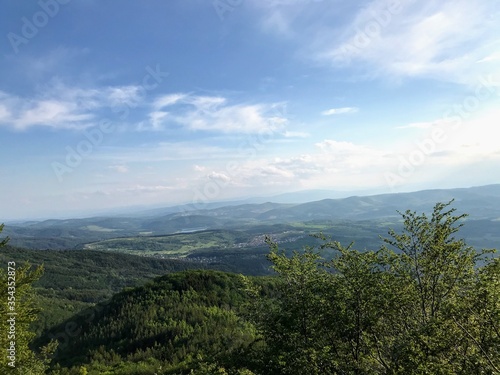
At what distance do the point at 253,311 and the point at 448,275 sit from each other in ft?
36.7

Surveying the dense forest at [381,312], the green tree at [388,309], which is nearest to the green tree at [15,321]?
the dense forest at [381,312]

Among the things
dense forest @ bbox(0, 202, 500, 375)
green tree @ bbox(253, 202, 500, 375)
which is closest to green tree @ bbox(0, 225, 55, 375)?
dense forest @ bbox(0, 202, 500, 375)

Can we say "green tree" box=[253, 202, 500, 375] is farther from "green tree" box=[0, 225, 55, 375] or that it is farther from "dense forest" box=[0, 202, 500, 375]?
"green tree" box=[0, 225, 55, 375]

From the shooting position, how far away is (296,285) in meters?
19.1

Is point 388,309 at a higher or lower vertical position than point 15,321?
higher

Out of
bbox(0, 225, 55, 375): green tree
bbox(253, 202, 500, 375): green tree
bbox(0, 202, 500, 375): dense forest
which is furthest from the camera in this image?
bbox(0, 225, 55, 375): green tree

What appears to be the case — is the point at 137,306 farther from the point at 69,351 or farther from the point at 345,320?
the point at 345,320

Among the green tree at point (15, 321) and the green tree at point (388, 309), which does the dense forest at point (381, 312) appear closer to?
the green tree at point (388, 309)

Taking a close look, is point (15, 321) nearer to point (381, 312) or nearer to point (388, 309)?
point (381, 312)

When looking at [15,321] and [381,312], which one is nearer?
[381,312]

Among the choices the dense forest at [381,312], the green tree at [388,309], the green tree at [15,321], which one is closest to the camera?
the dense forest at [381,312]

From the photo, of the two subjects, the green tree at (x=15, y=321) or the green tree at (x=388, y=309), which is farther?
the green tree at (x=15, y=321)

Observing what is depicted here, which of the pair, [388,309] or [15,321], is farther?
[15,321]

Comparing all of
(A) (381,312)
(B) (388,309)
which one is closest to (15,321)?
(A) (381,312)
